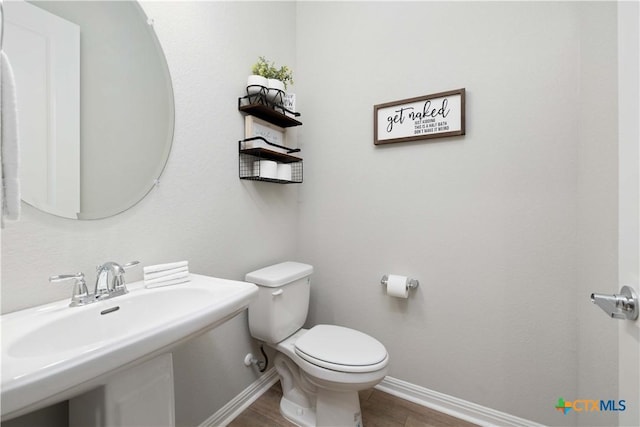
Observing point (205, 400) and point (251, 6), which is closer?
point (205, 400)

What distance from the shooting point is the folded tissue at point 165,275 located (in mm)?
983

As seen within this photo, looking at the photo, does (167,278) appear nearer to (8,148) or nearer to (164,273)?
(164,273)

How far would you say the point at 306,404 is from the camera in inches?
55.7

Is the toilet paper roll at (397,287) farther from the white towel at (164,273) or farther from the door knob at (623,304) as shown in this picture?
the white towel at (164,273)

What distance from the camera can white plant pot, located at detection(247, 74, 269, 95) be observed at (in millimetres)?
1416

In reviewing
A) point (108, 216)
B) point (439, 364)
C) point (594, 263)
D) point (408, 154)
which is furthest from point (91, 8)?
point (439, 364)

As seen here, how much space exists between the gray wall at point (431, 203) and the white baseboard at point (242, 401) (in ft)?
0.15

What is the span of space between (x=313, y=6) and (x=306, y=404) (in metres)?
2.45

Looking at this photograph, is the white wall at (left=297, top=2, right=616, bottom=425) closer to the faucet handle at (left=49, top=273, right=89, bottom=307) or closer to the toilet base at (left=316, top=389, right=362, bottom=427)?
the toilet base at (left=316, top=389, right=362, bottom=427)

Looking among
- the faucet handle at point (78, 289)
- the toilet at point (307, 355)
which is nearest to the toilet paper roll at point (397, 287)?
the toilet at point (307, 355)

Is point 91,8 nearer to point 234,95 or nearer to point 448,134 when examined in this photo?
point 234,95

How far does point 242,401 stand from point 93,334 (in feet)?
3.20

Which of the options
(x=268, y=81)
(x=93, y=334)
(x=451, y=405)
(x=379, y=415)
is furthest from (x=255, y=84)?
(x=451, y=405)

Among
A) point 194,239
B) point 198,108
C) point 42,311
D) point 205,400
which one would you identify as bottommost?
point 205,400
